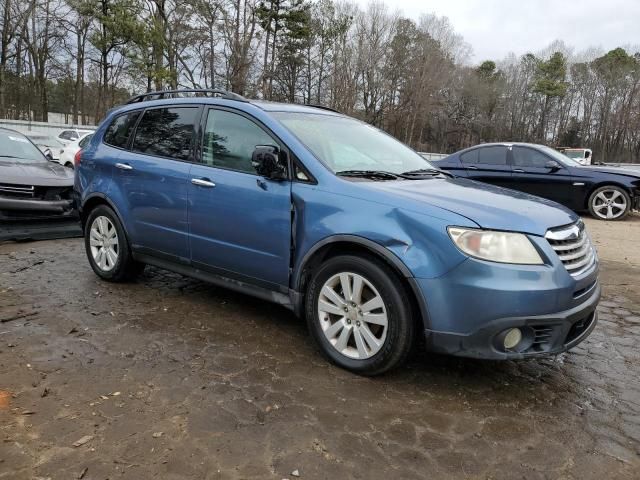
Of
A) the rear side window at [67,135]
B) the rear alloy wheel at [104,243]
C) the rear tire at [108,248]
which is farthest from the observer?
the rear side window at [67,135]

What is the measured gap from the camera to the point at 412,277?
9.16ft

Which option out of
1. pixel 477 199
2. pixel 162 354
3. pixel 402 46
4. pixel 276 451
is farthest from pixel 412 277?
pixel 402 46

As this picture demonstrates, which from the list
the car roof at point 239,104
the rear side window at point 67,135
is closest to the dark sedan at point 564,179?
the car roof at point 239,104

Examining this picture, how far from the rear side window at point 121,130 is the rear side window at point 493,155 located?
7.69 m

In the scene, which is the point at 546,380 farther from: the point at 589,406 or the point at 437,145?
the point at 437,145

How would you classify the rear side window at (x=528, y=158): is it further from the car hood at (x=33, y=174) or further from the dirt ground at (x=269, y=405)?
the car hood at (x=33, y=174)

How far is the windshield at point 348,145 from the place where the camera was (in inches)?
139

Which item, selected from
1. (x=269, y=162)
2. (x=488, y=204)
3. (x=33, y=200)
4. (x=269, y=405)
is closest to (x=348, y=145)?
(x=269, y=162)

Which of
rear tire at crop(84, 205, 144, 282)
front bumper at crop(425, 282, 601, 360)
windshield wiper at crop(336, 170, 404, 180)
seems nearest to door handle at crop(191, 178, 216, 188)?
windshield wiper at crop(336, 170, 404, 180)

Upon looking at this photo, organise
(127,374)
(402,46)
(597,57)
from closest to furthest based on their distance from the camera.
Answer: (127,374)
(402,46)
(597,57)

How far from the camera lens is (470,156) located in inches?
417

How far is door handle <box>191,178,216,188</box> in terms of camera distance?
3760mm

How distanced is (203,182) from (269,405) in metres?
1.82

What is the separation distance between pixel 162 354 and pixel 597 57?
67383mm
